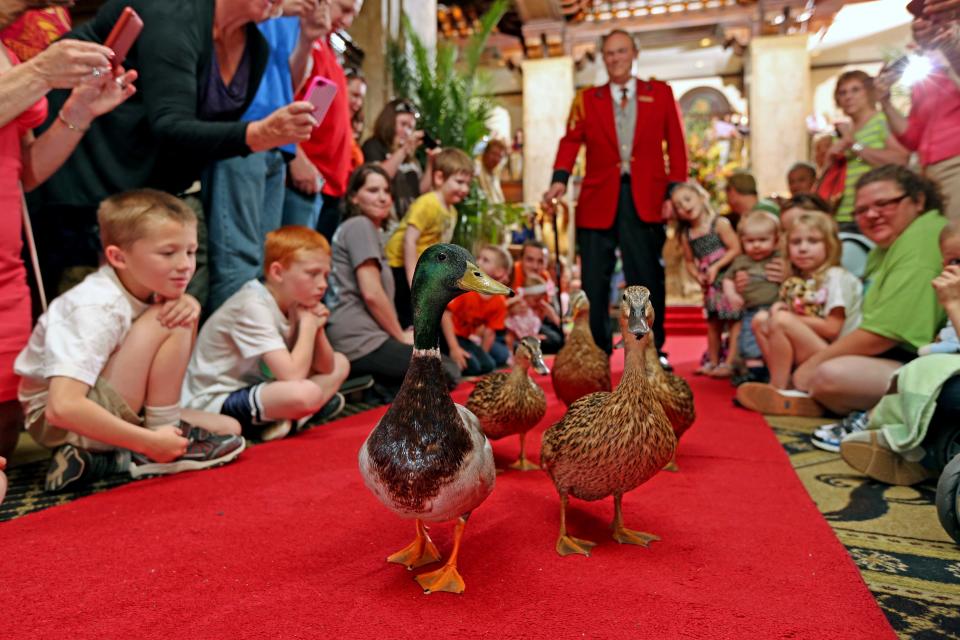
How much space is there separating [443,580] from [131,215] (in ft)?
5.26

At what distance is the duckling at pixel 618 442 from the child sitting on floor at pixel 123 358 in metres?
1.36

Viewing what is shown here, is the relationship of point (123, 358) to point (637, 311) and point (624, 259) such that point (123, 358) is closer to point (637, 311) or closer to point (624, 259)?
point (637, 311)

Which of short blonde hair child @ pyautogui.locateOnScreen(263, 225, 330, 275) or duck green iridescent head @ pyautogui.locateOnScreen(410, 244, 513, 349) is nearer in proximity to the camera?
duck green iridescent head @ pyautogui.locateOnScreen(410, 244, 513, 349)

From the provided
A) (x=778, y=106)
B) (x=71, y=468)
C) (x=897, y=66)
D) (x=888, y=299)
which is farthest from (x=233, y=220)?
(x=778, y=106)

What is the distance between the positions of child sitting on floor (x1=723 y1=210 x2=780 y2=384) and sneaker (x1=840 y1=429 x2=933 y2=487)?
1920 mm

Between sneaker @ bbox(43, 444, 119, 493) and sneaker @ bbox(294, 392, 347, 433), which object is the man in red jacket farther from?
sneaker @ bbox(43, 444, 119, 493)

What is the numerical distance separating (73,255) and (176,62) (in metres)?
0.91

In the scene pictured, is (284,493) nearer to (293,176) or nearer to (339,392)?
(339,392)

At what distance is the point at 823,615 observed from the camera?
1.23 m

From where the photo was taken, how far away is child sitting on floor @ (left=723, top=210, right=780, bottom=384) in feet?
13.2

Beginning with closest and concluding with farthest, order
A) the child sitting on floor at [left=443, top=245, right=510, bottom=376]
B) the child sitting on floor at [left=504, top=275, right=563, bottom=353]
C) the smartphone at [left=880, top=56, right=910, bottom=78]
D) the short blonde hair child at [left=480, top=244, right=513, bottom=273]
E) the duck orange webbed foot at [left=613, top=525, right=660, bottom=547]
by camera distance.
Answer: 1. the duck orange webbed foot at [left=613, top=525, right=660, bottom=547]
2. the smartphone at [left=880, top=56, right=910, bottom=78]
3. the child sitting on floor at [left=443, top=245, right=510, bottom=376]
4. the short blonde hair child at [left=480, top=244, right=513, bottom=273]
5. the child sitting on floor at [left=504, top=275, right=563, bottom=353]

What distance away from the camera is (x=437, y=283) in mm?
1304

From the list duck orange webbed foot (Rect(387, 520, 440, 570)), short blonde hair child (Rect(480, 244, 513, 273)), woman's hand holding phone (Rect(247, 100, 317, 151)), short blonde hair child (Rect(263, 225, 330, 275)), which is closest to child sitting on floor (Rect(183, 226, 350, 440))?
short blonde hair child (Rect(263, 225, 330, 275))

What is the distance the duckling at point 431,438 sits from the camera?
4.19 ft
